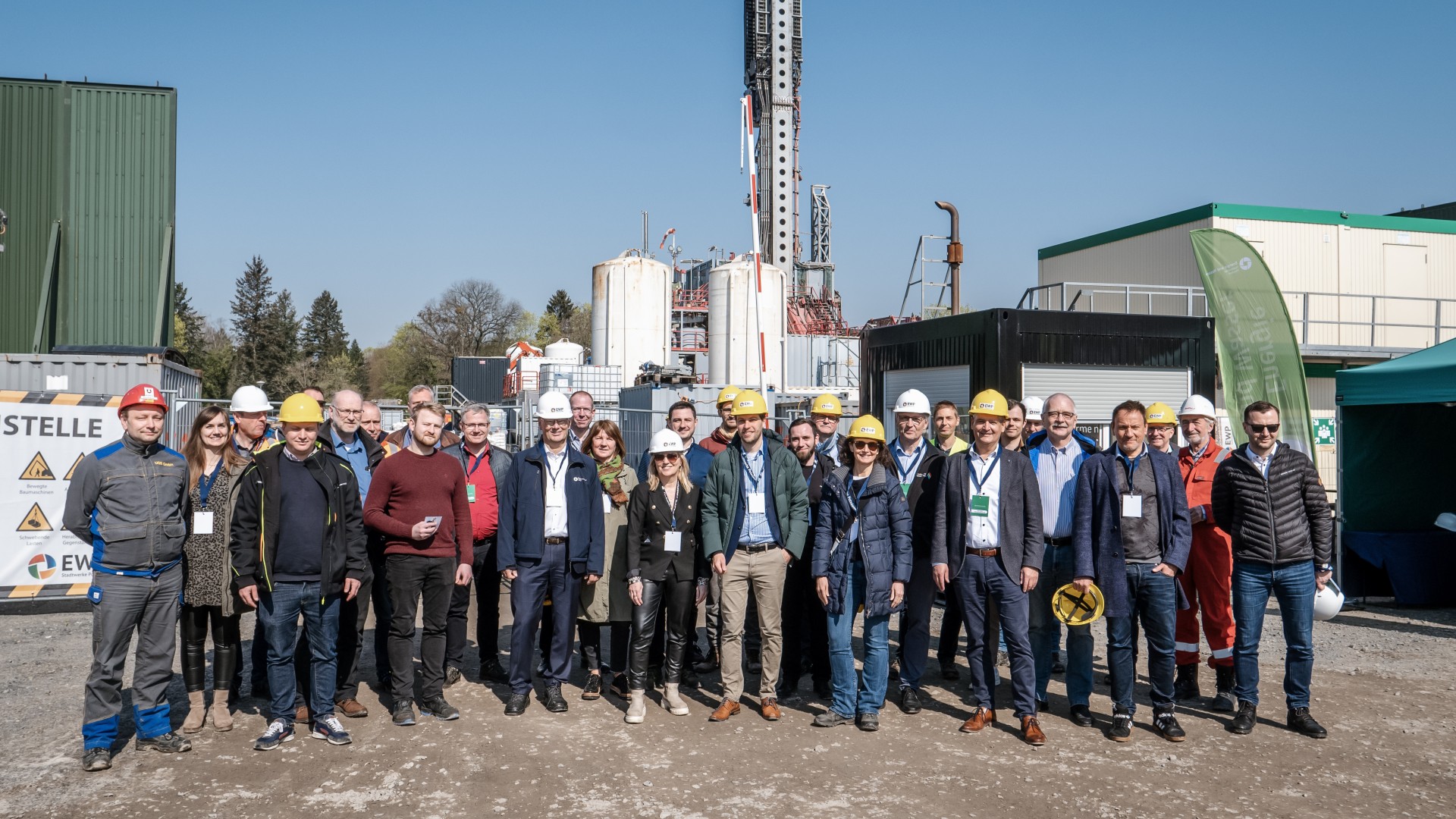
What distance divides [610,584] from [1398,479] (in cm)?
924

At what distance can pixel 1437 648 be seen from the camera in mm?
8539

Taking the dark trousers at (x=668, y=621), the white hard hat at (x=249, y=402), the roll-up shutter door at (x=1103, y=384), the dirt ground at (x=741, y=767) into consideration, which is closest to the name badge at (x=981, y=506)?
the dirt ground at (x=741, y=767)

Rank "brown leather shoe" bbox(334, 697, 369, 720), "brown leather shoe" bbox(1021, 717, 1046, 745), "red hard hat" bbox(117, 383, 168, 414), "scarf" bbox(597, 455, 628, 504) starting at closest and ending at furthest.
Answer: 1. "red hard hat" bbox(117, 383, 168, 414)
2. "brown leather shoe" bbox(1021, 717, 1046, 745)
3. "brown leather shoe" bbox(334, 697, 369, 720)
4. "scarf" bbox(597, 455, 628, 504)

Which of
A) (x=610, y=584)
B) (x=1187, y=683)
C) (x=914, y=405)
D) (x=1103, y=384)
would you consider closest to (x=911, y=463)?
(x=914, y=405)

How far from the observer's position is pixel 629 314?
33.6 m

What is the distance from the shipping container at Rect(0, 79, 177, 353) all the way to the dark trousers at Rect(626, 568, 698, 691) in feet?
60.3

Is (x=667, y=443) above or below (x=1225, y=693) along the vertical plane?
above

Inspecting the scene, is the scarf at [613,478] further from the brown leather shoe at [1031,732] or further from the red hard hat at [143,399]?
the brown leather shoe at [1031,732]

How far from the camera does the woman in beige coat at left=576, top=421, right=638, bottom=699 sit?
670cm

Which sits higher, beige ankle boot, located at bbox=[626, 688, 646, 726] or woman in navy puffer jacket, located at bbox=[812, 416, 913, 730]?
woman in navy puffer jacket, located at bbox=[812, 416, 913, 730]

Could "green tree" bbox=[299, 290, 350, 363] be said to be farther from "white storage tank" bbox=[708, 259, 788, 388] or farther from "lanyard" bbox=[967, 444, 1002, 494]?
"lanyard" bbox=[967, 444, 1002, 494]

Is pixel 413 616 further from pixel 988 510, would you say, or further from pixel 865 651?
pixel 988 510

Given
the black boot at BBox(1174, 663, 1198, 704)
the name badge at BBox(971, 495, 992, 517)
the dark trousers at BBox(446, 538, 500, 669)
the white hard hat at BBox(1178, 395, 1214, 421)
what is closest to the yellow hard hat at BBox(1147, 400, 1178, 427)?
the white hard hat at BBox(1178, 395, 1214, 421)

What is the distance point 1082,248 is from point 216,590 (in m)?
23.1
